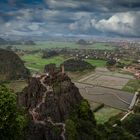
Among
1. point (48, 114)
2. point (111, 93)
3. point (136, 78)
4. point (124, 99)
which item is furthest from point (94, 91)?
point (48, 114)

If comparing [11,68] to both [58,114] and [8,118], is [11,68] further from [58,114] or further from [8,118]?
[8,118]

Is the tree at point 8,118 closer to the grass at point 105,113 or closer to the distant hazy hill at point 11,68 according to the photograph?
the grass at point 105,113

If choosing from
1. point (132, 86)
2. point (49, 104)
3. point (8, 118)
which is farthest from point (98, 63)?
point (8, 118)

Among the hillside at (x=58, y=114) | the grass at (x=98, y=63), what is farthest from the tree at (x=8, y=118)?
the grass at (x=98, y=63)

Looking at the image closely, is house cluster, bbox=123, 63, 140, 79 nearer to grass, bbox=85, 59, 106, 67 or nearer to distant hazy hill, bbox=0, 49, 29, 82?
grass, bbox=85, 59, 106, 67

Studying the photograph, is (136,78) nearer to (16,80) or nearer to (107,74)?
(107,74)

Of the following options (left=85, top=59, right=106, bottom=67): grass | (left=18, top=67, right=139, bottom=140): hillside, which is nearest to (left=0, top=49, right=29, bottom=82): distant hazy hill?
(left=85, top=59, right=106, bottom=67): grass

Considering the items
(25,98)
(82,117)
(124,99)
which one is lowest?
(124,99)
